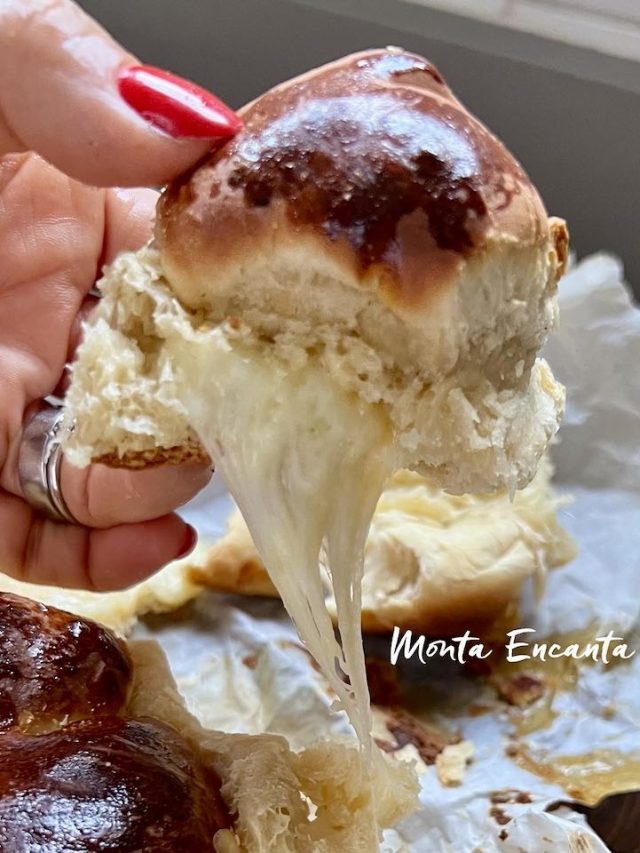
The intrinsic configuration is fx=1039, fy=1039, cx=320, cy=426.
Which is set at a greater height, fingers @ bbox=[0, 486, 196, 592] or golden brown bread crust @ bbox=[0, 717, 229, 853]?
golden brown bread crust @ bbox=[0, 717, 229, 853]

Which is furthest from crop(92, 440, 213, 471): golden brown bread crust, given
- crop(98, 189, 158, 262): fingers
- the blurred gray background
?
the blurred gray background

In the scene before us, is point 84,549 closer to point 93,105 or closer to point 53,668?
point 53,668

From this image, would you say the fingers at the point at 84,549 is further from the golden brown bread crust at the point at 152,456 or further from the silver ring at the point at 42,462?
the golden brown bread crust at the point at 152,456

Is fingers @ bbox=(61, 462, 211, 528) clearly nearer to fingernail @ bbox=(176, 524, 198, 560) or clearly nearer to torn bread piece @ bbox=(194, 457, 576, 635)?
fingernail @ bbox=(176, 524, 198, 560)

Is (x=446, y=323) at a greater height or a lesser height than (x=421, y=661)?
greater

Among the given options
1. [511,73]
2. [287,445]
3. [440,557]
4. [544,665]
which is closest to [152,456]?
[287,445]

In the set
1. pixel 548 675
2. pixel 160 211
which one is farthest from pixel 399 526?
pixel 160 211

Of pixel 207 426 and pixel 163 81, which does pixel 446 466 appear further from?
pixel 163 81

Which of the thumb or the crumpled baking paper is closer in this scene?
the thumb
